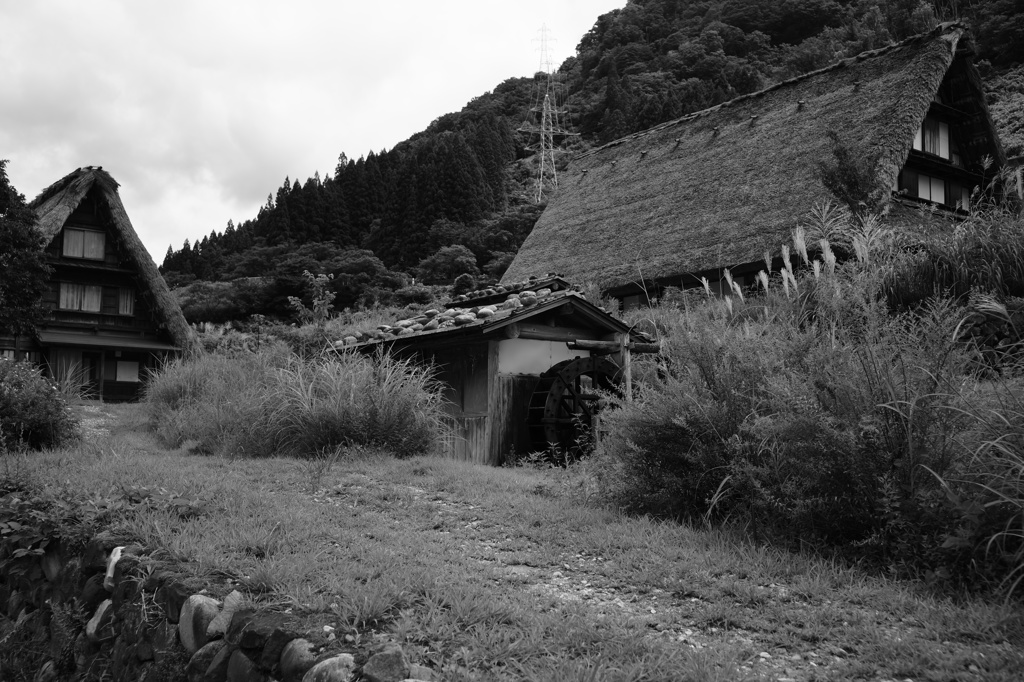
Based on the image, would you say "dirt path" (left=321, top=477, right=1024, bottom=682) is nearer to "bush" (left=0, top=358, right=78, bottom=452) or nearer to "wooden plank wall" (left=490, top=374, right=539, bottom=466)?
"wooden plank wall" (left=490, top=374, right=539, bottom=466)

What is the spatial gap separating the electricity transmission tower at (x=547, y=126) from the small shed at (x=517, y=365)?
3564cm

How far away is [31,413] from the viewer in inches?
361

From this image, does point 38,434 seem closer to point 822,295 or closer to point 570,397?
point 570,397

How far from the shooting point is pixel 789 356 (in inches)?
206

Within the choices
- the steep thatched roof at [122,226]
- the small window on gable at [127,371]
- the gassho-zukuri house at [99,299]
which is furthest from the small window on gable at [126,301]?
the small window on gable at [127,371]

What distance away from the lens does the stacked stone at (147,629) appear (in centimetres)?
294

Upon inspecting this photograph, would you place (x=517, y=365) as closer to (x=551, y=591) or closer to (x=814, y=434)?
(x=814, y=434)

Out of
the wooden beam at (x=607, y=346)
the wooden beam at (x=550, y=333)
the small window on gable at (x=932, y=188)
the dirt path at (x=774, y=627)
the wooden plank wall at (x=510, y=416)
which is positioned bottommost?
the dirt path at (x=774, y=627)

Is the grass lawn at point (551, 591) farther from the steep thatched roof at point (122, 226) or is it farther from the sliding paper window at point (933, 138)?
the steep thatched roof at point (122, 226)

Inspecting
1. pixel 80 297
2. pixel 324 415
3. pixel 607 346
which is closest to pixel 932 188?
pixel 607 346

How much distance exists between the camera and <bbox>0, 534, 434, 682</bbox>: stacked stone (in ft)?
9.64

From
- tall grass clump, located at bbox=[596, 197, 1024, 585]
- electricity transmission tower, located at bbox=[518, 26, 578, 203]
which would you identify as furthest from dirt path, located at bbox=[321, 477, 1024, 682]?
electricity transmission tower, located at bbox=[518, 26, 578, 203]

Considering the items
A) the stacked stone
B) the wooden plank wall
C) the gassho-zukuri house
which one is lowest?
the stacked stone

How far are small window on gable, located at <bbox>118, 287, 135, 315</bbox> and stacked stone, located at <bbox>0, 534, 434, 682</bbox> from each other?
19357 millimetres
